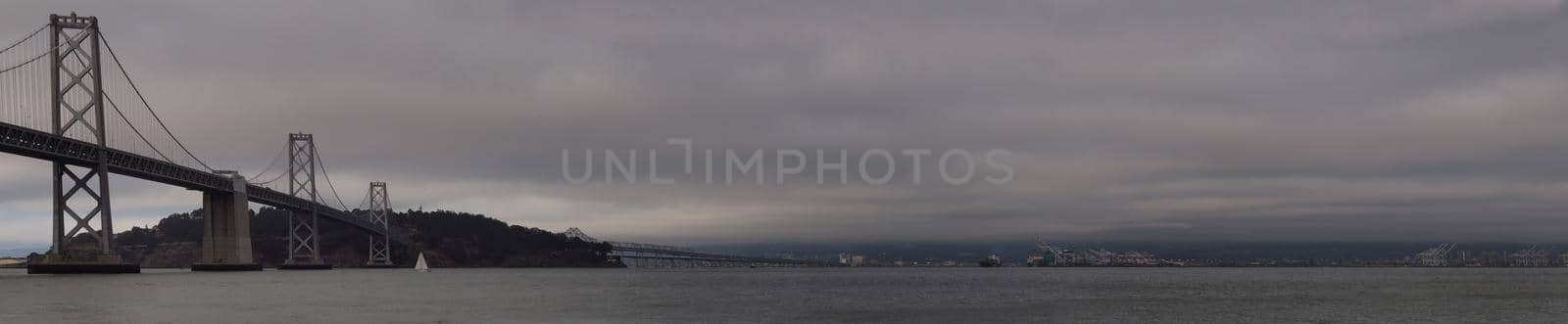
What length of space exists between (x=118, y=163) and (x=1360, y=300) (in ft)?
229

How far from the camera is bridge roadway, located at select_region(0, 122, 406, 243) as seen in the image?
67.9 m

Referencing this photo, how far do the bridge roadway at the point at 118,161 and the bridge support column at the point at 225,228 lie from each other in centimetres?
135

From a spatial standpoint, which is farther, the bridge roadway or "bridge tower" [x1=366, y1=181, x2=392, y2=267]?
"bridge tower" [x1=366, y1=181, x2=392, y2=267]

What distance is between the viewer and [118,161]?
81688 mm

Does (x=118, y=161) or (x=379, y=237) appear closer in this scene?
(x=118, y=161)

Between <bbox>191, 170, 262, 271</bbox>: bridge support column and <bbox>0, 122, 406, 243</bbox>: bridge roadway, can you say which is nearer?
<bbox>0, 122, 406, 243</bbox>: bridge roadway

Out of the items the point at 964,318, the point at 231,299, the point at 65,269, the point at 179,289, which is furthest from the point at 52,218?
the point at 964,318

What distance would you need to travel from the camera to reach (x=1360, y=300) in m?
64.1

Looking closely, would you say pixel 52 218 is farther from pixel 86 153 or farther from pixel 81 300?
pixel 81 300

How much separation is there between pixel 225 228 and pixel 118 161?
25967 millimetres

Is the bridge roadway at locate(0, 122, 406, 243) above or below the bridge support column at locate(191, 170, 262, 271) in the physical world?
above

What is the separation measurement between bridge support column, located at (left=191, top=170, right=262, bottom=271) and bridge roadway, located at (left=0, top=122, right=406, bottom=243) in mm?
1354

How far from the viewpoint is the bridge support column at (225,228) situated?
10488cm

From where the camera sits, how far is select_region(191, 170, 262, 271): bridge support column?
105 meters
